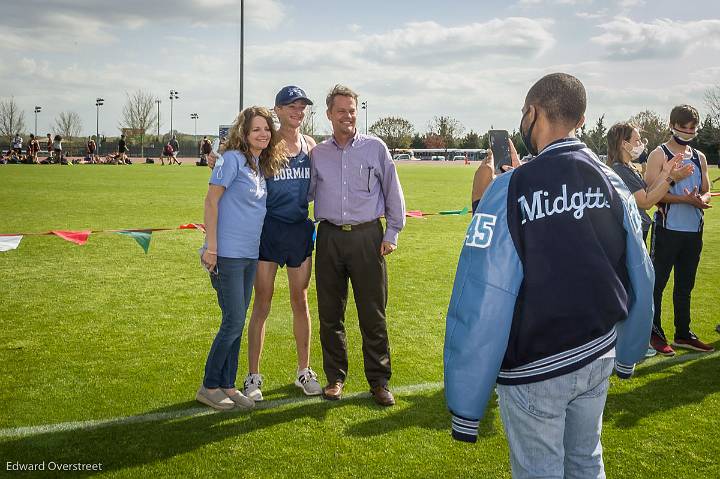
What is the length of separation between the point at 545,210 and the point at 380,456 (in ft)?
7.60

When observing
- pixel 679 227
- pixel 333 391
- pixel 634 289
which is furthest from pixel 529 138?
pixel 679 227

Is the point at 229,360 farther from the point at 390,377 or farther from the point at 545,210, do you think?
the point at 545,210

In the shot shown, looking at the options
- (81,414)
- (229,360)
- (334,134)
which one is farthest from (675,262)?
(81,414)

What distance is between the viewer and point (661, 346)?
233 inches

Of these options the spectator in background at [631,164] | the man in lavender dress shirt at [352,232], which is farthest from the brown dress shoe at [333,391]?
the spectator in background at [631,164]

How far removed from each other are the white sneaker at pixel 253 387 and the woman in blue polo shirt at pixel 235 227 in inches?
4.2

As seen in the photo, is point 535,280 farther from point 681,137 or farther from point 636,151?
point 681,137

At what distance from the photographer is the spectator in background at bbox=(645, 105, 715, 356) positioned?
569 cm

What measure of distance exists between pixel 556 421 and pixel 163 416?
3.09 metres

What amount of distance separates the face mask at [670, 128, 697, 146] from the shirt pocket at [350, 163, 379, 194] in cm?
286

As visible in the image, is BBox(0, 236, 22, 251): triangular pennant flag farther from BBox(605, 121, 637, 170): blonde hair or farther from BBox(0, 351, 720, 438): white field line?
BBox(605, 121, 637, 170): blonde hair

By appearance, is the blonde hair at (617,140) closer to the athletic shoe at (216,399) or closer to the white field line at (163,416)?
the white field line at (163,416)

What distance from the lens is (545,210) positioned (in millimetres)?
2098

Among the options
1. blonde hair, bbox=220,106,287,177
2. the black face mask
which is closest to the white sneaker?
→ blonde hair, bbox=220,106,287,177
